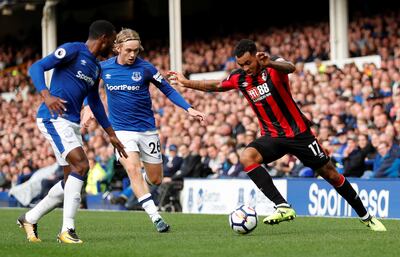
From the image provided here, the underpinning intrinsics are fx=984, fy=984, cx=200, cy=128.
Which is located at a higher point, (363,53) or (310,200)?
(363,53)

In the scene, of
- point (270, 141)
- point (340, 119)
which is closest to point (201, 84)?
point (270, 141)

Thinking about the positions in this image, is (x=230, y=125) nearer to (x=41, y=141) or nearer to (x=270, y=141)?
(x=41, y=141)

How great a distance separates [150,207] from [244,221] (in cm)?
146

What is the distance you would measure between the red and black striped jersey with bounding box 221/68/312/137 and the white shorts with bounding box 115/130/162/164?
1610 millimetres

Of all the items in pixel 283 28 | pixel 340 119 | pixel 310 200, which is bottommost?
pixel 310 200

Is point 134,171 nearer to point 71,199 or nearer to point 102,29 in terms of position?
point 71,199

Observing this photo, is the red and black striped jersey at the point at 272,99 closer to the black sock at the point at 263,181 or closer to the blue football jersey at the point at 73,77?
the black sock at the point at 263,181

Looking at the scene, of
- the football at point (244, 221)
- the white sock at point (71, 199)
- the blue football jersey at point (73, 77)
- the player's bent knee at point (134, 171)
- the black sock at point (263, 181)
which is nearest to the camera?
the white sock at point (71, 199)

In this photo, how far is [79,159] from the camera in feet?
34.8

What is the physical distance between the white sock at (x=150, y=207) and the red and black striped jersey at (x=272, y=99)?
172 centimetres

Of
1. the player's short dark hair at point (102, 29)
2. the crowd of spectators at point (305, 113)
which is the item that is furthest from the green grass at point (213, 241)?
the crowd of spectators at point (305, 113)

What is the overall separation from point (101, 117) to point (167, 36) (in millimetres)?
24366

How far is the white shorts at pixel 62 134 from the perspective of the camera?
35.0 ft

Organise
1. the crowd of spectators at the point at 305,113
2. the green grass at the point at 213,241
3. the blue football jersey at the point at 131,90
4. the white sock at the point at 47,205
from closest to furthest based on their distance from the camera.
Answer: the green grass at the point at 213,241 < the white sock at the point at 47,205 < the blue football jersey at the point at 131,90 < the crowd of spectators at the point at 305,113
